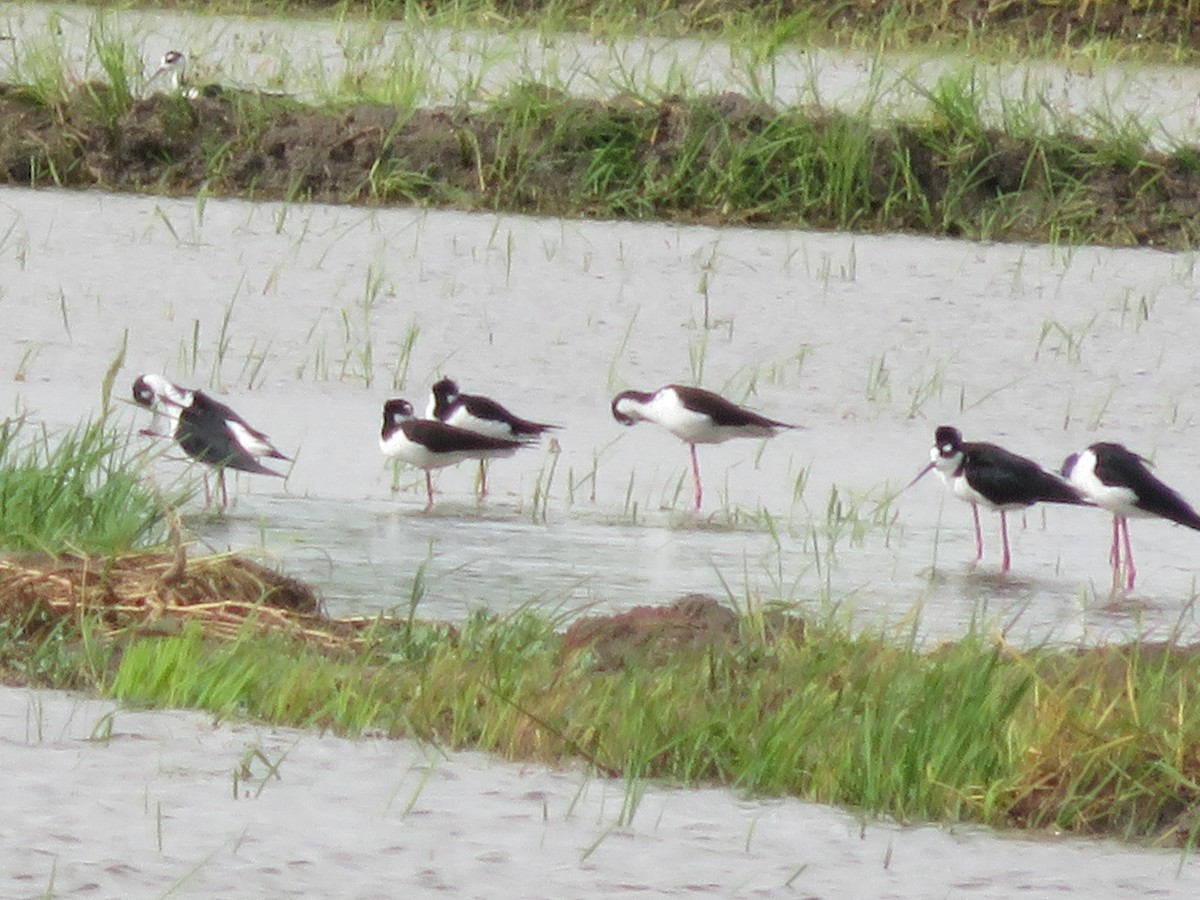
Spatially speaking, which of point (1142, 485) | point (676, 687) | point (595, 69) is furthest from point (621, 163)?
point (676, 687)

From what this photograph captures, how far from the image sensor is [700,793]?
475 cm

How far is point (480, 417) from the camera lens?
8602 millimetres

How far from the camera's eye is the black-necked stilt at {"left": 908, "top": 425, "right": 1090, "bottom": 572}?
26.0ft

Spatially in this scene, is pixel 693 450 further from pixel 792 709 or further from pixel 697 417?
pixel 792 709

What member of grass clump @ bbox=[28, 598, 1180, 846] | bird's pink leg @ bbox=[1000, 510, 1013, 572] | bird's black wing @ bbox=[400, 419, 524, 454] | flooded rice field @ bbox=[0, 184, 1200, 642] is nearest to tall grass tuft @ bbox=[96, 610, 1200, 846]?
grass clump @ bbox=[28, 598, 1180, 846]

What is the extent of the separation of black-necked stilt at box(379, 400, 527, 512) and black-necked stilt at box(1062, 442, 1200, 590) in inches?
67.0

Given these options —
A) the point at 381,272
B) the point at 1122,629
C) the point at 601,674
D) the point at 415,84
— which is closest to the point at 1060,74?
the point at 415,84

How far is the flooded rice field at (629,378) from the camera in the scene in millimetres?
7277

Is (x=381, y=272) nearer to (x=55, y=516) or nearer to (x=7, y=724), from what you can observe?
(x=55, y=516)

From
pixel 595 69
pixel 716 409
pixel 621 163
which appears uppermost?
pixel 595 69

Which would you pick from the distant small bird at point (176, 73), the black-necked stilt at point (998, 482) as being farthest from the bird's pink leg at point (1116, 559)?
the distant small bird at point (176, 73)

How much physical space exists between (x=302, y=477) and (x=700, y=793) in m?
3.78

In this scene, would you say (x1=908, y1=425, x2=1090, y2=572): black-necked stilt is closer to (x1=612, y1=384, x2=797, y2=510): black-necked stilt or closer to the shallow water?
(x1=612, y1=384, x2=797, y2=510): black-necked stilt

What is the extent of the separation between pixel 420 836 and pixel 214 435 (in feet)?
12.4
